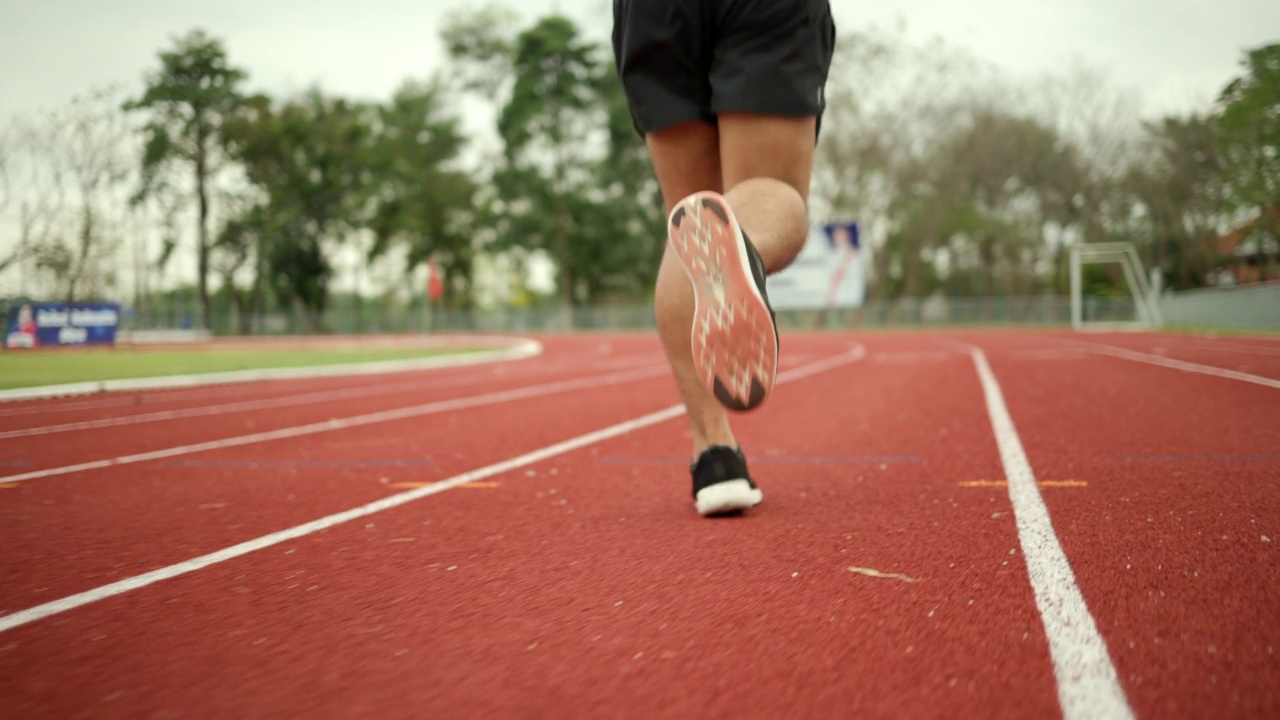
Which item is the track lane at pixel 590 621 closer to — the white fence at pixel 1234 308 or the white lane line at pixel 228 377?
the white lane line at pixel 228 377

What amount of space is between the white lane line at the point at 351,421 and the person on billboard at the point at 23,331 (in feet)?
68.8

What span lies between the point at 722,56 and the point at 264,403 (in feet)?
23.0

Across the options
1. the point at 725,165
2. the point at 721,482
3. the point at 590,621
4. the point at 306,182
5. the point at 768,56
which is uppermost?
the point at 306,182

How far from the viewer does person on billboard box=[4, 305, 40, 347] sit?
2489 centimetres

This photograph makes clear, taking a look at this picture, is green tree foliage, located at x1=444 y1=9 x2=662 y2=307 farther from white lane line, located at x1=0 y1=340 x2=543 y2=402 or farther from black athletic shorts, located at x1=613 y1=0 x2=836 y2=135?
black athletic shorts, located at x1=613 y1=0 x2=836 y2=135

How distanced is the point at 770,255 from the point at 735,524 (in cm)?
81

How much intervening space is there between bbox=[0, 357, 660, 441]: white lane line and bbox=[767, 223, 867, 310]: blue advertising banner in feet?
110

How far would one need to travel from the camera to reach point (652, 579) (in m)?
2.15

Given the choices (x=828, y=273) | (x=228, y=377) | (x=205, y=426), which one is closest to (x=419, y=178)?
(x=828, y=273)

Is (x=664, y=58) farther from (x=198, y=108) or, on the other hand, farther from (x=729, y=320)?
(x=198, y=108)

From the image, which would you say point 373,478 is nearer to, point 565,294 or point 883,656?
point 883,656

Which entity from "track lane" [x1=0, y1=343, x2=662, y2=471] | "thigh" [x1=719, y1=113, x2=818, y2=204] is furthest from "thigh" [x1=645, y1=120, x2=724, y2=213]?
"track lane" [x1=0, y1=343, x2=662, y2=471]

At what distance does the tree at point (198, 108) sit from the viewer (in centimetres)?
4772

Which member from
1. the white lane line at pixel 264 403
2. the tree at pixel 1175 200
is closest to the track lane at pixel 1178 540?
the white lane line at pixel 264 403
